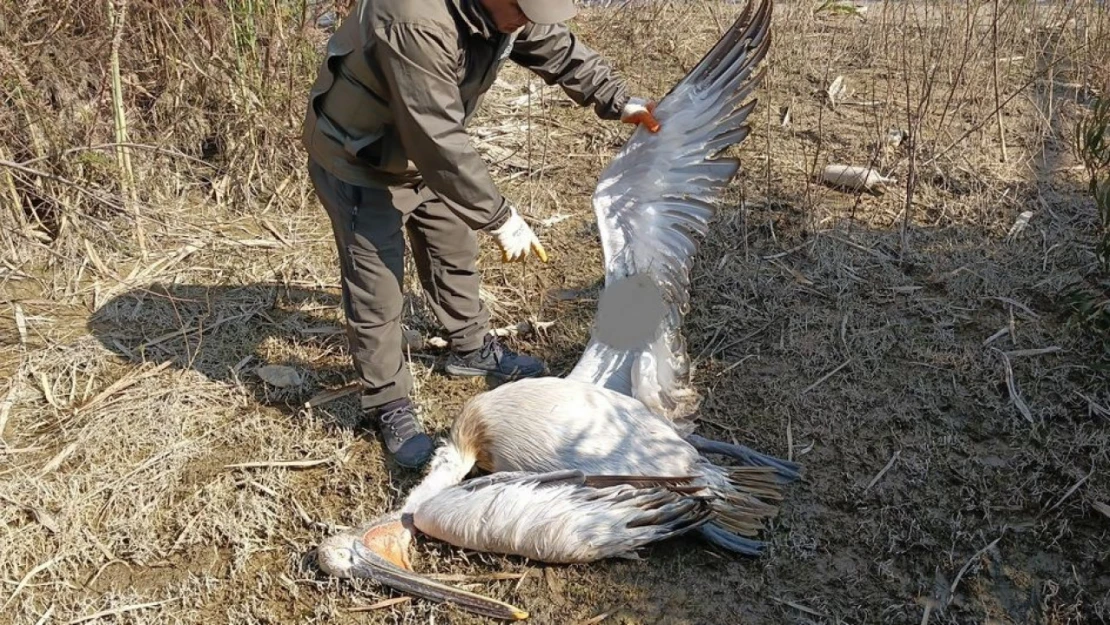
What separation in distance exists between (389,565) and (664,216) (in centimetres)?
160

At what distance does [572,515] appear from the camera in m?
2.71

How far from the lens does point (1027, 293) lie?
382cm

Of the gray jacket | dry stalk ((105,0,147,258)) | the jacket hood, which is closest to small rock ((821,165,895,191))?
the gray jacket

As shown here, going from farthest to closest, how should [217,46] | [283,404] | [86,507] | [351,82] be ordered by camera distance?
[217,46] → [283,404] → [86,507] → [351,82]

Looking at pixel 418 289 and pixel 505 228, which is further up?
pixel 505 228

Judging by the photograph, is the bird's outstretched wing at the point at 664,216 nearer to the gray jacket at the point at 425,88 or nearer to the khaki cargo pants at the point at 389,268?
the gray jacket at the point at 425,88

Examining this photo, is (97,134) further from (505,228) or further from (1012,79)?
(1012,79)

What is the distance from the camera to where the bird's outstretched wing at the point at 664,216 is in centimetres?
318

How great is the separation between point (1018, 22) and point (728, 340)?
260 cm

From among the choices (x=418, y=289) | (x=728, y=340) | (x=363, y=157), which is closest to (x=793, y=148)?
(x=728, y=340)

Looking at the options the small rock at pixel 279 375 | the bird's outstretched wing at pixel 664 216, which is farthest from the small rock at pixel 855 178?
the small rock at pixel 279 375

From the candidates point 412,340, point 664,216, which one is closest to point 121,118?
point 412,340

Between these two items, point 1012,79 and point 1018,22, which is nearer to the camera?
point 1018,22

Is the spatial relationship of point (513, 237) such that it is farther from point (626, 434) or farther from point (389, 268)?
point (626, 434)
